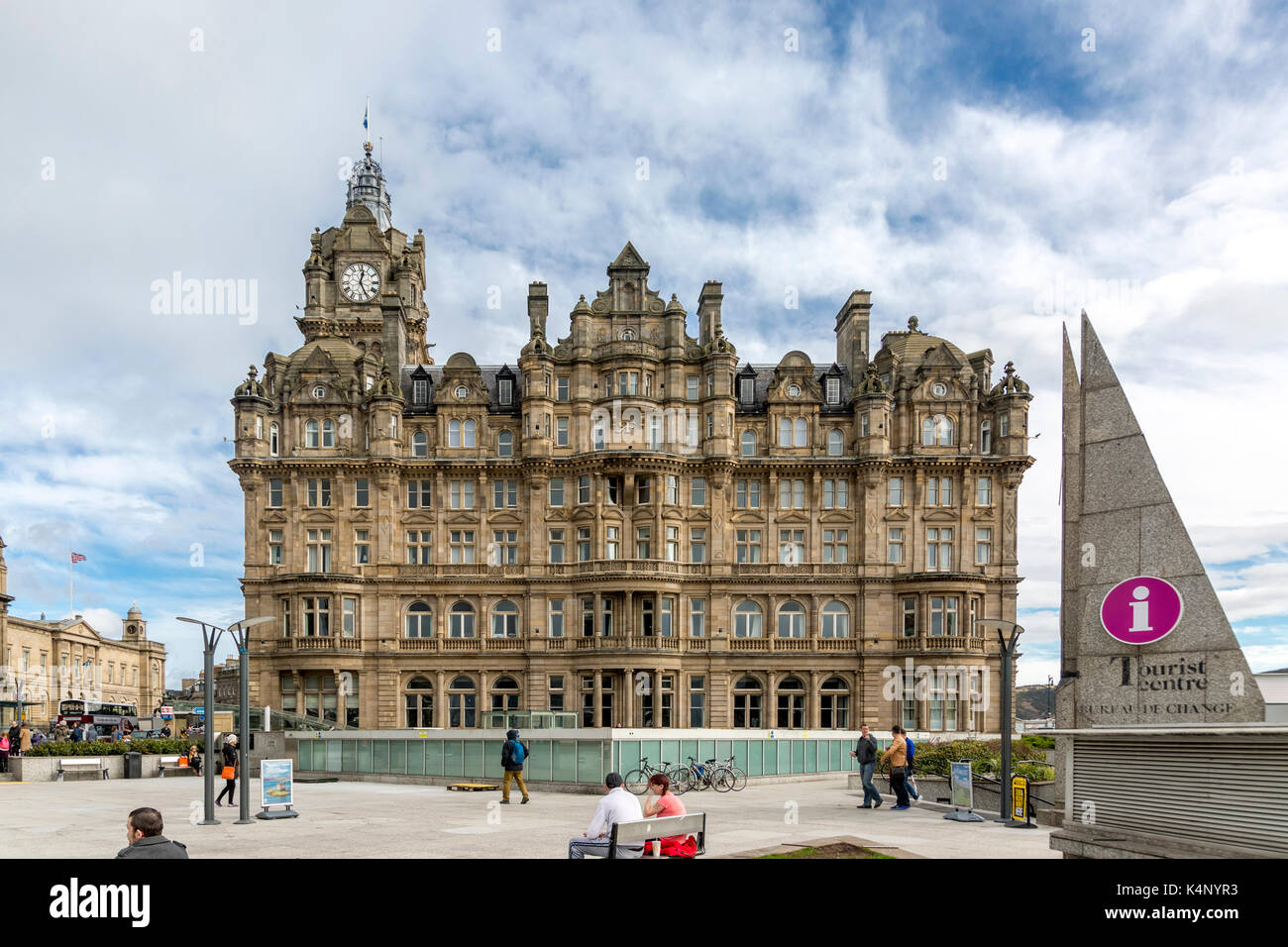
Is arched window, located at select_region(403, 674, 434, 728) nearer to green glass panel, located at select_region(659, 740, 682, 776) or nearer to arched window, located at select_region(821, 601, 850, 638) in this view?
arched window, located at select_region(821, 601, 850, 638)

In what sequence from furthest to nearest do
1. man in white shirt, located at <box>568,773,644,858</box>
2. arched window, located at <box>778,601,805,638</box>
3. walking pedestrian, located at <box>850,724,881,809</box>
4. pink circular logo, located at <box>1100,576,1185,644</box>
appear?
arched window, located at <box>778,601,805,638</box> → walking pedestrian, located at <box>850,724,881,809</box> → pink circular logo, located at <box>1100,576,1185,644</box> → man in white shirt, located at <box>568,773,644,858</box>

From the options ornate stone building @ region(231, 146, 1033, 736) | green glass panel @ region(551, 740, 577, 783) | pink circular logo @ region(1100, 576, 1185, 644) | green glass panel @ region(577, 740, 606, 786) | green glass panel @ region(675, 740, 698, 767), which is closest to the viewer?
pink circular logo @ region(1100, 576, 1185, 644)

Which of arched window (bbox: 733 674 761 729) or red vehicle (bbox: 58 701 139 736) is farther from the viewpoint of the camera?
red vehicle (bbox: 58 701 139 736)

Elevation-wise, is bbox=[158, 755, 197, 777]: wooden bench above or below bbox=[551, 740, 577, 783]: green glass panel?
below

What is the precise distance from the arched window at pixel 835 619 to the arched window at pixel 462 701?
19873mm

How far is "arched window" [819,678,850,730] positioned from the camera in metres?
58.0

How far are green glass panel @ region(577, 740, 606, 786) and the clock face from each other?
44.2 m

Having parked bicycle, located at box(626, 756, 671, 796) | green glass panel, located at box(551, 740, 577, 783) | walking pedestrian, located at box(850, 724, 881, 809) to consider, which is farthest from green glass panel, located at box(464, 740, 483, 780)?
walking pedestrian, located at box(850, 724, 881, 809)

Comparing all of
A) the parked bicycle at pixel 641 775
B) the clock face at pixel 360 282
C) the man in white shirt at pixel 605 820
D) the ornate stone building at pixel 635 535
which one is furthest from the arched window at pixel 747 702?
the man in white shirt at pixel 605 820

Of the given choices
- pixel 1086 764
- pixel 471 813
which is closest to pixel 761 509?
pixel 471 813

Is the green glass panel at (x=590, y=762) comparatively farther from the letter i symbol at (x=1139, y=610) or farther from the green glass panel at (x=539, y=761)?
the letter i symbol at (x=1139, y=610)

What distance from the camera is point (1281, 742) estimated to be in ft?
41.7

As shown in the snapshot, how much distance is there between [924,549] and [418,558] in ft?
93.3

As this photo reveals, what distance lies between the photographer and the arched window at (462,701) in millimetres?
58688
